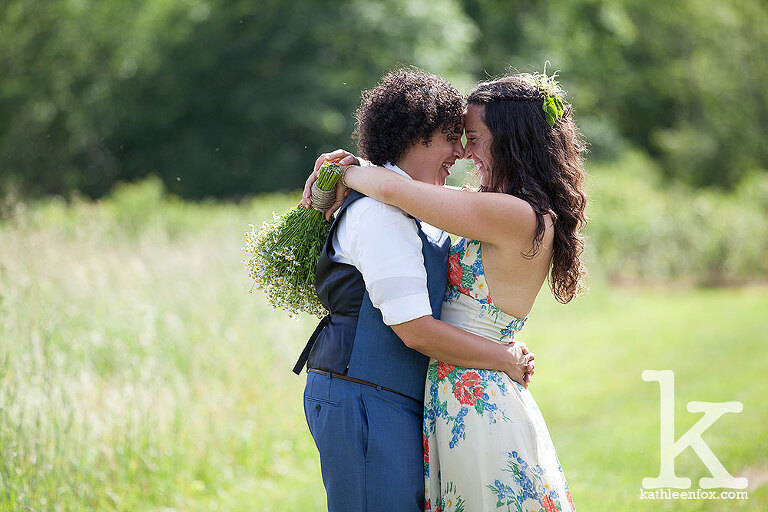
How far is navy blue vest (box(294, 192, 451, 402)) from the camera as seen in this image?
2.85 m

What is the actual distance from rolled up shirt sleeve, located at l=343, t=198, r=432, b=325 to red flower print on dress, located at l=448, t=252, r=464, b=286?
21 cm

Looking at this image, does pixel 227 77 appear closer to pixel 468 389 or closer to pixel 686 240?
pixel 686 240

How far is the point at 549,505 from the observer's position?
2.82 metres

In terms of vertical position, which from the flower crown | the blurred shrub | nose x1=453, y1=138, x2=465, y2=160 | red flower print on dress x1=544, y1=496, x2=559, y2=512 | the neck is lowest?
red flower print on dress x1=544, y1=496, x2=559, y2=512

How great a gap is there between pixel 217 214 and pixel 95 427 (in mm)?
7650

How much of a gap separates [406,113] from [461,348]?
828 mm

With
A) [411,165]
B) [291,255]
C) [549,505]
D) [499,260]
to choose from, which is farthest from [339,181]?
[549,505]

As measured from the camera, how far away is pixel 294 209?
3361 mm

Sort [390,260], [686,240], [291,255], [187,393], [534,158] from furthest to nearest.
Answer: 1. [686,240]
2. [187,393]
3. [291,255]
4. [534,158]
5. [390,260]

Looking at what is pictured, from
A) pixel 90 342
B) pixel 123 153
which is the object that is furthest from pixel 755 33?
pixel 90 342

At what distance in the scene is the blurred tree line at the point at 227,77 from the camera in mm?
21984

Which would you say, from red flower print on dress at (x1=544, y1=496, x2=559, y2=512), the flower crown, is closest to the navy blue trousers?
red flower print on dress at (x1=544, y1=496, x2=559, y2=512)

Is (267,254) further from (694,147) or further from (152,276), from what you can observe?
(694,147)

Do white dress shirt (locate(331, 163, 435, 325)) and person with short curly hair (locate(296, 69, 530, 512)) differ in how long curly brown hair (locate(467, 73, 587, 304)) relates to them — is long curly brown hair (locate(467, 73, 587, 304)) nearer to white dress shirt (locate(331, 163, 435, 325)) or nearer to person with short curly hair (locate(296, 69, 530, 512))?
person with short curly hair (locate(296, 69, 530, 512))
